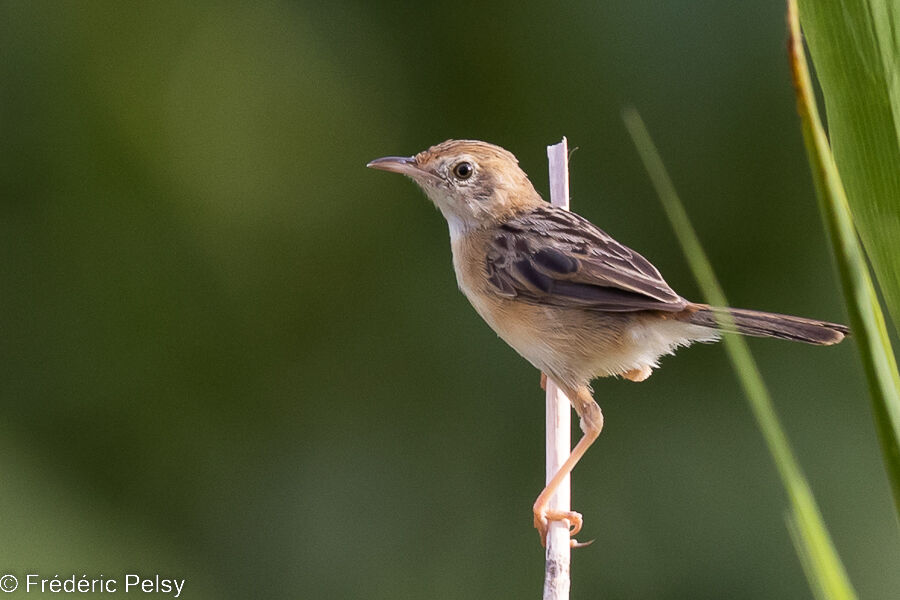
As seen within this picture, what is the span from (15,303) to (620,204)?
13.7ft

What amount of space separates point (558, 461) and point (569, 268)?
979 millimetres

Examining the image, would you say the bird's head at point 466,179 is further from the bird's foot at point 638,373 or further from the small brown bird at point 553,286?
the bird's foot at point 638,373

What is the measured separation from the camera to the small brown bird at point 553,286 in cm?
383

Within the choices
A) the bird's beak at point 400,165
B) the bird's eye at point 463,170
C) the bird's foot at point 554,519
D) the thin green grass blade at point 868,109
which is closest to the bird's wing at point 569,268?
the bird's eye at point 463,170

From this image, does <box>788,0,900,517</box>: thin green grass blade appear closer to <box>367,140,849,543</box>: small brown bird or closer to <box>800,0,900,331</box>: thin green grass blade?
<box>800,0,900,331</box>: thin green grass blade

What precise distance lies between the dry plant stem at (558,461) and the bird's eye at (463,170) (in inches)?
19.0

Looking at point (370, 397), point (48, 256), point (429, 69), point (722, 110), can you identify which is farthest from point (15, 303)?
point (722, 110)

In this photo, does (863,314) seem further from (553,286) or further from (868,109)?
(553,286)

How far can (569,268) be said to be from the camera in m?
4.03

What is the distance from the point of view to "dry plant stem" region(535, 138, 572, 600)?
2.66 meters

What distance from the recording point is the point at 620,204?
20.9ft

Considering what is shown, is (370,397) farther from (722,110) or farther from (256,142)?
(722,110)

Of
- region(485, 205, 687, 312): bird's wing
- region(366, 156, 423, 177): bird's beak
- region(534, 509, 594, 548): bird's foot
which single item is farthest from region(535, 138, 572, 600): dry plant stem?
region(366, 156, 423, 177): bird's beak

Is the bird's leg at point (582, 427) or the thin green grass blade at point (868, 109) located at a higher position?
the bird's leg at point (582, 427)
